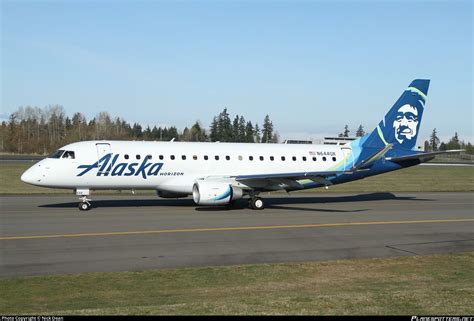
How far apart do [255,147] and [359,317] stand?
2191cm

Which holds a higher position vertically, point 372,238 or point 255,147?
point 255,147

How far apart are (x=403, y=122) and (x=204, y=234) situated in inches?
729

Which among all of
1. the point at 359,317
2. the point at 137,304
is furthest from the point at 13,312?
the point at 359,317

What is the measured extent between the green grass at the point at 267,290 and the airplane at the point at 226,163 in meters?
Answer: 12.3

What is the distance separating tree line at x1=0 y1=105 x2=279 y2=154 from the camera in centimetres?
12875

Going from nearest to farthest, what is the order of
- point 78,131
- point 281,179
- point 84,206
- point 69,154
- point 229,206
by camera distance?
point 84,206 < point 69,154 < point 281,179 < point 229,206 < point 78,131

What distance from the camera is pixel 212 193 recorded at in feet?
81.3

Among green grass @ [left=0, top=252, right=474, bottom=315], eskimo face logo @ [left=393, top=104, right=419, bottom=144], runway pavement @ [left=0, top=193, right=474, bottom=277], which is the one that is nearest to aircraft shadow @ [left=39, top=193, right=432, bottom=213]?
runway pavement @ [left=0, top=193, right=474, bottom=277]

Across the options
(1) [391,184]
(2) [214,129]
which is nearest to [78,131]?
(2) [214,129]

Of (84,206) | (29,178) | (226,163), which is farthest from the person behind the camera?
(226,163)

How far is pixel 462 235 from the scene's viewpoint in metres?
19.0

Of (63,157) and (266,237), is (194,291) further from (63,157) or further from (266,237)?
(63,157)

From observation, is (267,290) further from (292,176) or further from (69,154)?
(69,154)

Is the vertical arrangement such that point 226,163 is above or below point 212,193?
above
